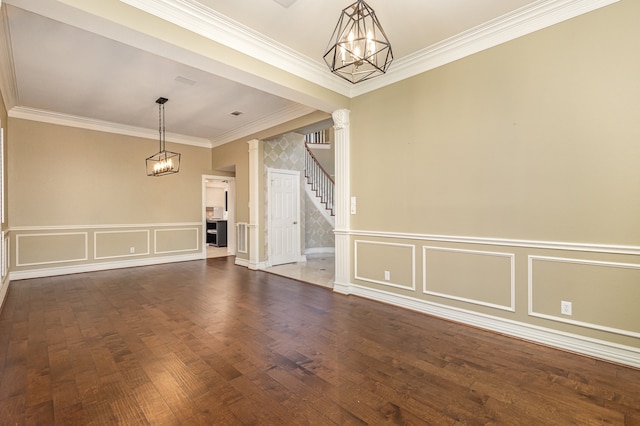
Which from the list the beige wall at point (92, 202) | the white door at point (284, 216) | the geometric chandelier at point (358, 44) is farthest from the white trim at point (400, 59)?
the beige wall at point (92, 202)

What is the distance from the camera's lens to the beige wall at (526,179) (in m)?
2.44

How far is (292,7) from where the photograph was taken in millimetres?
2713

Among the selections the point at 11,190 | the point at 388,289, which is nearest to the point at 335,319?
the point at 388,289

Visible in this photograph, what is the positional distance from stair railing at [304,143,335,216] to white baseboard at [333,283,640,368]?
476cm

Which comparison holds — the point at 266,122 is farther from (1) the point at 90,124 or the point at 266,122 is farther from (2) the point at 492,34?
(2) the point at 492,34

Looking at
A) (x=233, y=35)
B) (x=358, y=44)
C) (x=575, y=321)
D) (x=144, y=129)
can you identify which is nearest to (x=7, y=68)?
(x=144, y=129)

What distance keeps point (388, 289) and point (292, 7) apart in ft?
11.1

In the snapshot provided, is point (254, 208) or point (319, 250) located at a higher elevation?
point (254, 208)

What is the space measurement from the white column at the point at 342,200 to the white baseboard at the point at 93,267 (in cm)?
466

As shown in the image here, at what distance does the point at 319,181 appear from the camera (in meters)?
8.57

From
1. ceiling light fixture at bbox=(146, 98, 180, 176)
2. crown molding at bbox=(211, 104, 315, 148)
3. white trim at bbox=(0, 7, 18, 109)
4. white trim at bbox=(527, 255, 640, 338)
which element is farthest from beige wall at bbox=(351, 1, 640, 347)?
white trim at bbox=(0, 7, 18, 109)

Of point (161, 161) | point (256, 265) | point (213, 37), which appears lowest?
point (256, 265)

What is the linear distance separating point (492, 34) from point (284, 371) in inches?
148

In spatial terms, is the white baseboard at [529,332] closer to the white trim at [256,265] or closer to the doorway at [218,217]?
the white trim at [256,265]
